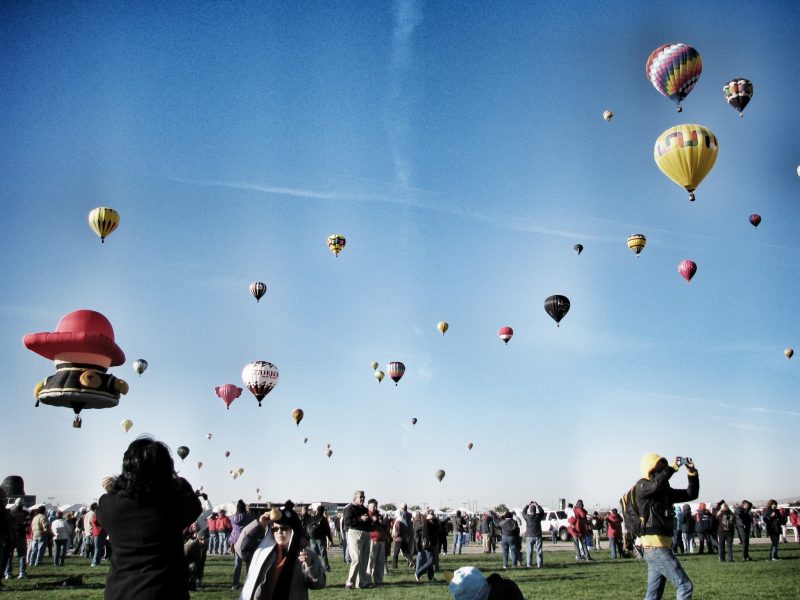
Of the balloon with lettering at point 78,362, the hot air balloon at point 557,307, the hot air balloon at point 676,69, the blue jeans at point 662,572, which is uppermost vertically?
the hot air balloon at point 676,69

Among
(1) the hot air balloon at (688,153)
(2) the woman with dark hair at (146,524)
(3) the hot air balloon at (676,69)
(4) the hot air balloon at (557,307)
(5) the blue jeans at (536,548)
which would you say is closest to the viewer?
(2) the woman with dark hair at (146,524)

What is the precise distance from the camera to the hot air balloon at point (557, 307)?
1467 inches

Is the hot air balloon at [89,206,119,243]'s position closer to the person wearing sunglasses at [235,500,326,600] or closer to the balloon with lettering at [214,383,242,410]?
the balloon with lettering at [214,383,242,410]

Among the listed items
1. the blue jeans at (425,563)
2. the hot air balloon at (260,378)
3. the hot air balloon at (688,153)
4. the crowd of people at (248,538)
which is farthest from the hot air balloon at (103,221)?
the hot air balloon at (688,153)

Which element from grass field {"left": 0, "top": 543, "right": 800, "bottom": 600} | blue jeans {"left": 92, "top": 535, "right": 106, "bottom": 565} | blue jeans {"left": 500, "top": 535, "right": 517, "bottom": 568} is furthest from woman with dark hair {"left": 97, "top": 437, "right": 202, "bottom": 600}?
A: blue jeans {"left": 92, "top": 535, "right": 106, "bottom": 565}

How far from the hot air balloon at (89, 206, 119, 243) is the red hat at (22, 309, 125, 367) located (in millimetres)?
15054

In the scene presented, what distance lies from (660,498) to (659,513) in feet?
0.55

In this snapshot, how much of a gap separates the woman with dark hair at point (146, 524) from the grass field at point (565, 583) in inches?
382

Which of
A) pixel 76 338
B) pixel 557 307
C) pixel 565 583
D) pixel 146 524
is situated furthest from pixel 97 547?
pixel 557 307

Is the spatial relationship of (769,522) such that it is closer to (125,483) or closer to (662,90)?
(662,90)

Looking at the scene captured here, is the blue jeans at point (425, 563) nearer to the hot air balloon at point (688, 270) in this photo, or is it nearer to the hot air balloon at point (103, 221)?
the hot air balloon at point (103, 221)

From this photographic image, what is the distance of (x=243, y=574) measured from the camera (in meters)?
18.1

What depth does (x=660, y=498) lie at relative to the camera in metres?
7.61

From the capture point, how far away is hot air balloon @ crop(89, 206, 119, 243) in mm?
26281
